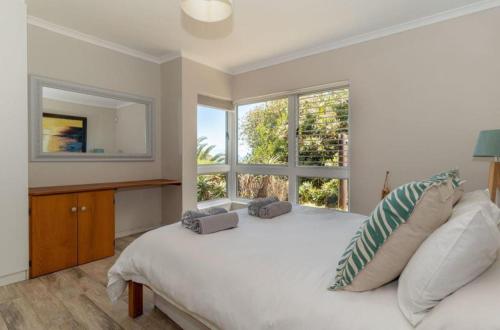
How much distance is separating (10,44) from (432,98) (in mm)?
3828

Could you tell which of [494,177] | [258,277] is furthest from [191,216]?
[494,177]

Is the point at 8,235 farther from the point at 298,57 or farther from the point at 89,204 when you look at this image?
the point at 298,57

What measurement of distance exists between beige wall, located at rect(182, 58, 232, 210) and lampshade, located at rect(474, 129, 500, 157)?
9.97 feet

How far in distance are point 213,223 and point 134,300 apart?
2.49 feet

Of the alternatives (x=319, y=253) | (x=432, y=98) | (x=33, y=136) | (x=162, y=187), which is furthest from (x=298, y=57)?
(x=33, y=136)

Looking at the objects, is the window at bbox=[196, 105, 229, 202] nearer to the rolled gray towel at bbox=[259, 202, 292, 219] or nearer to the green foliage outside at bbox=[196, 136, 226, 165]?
the green foliage outside at bbox=[196, 136, 226, 165]

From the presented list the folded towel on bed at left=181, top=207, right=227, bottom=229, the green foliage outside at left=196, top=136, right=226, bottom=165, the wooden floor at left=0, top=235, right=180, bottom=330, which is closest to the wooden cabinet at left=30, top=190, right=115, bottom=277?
the wooden floor at left=0, top=235, right=180, bottom=330

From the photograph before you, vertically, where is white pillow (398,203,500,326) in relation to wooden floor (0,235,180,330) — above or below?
above

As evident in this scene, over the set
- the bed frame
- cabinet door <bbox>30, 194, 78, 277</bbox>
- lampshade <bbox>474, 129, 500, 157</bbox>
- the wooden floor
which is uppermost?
lampshade <bbox>474, 129, 500, 157</bbox>

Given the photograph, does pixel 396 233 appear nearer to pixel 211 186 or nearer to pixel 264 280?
pixel 264 280

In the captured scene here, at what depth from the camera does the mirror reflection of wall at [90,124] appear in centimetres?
288

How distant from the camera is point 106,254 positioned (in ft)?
A: 9.46

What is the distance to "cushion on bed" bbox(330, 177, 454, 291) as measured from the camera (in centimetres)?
95

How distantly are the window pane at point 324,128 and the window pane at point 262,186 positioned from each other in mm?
459
